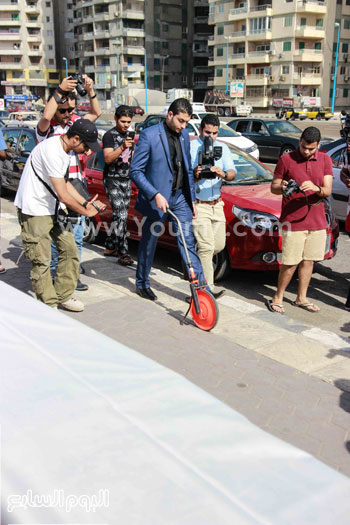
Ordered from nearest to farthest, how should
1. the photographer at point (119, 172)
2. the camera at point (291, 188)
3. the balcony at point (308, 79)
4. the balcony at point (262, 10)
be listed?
the camera at point (291, 188), the photographer at point (119, 172), the balcony at point (308, 79), the balcony at point (262, 10)

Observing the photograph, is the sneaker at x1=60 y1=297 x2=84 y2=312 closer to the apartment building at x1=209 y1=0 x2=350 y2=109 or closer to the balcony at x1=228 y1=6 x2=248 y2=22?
the apartment building at x1=209 y1=0 x2=350 y2=109

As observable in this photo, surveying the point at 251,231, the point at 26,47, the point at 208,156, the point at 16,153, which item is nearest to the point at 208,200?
the point at 208,156

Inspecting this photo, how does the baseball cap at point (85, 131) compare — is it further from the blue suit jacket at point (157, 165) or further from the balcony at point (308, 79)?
the balcony at point (308, 79)

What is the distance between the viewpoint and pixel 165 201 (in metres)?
5.20

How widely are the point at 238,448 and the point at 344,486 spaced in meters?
0.31

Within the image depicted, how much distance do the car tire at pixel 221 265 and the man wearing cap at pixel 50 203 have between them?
5.98 ft

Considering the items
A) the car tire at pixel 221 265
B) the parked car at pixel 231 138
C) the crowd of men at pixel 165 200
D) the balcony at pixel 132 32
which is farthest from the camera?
the balcony at pixel 132 32

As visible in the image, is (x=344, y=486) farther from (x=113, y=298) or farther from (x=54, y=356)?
(x=113, y=298)

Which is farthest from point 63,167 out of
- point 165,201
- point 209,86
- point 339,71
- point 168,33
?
point 168,33

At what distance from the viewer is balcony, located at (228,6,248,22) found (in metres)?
69.6

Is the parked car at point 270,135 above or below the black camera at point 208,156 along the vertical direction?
below

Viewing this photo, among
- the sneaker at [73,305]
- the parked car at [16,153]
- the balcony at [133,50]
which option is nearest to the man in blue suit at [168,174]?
the sneaker at [73,305]

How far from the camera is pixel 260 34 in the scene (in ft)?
223

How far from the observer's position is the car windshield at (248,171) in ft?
23.8
